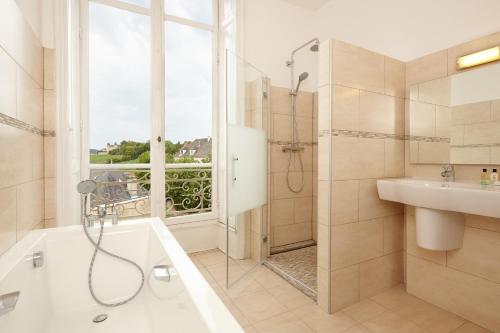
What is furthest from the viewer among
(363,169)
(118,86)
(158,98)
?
(158,98)

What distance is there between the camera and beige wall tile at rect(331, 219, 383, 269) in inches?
72.1

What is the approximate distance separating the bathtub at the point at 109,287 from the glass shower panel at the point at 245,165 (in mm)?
717

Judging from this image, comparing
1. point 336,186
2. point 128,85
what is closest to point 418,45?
point 336,186

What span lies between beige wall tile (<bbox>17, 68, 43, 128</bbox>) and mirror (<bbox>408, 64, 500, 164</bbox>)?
9.02 feet

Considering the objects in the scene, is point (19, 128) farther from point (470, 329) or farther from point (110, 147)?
point (470, 329)

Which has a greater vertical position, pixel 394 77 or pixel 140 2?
pixel 140 2

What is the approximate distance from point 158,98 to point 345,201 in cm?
210

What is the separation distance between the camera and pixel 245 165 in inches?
90.4

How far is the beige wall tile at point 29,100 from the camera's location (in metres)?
1.49

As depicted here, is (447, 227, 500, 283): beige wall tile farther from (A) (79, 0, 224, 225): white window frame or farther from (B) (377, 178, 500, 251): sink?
(A) (79, 0, 224, 225): white window frame

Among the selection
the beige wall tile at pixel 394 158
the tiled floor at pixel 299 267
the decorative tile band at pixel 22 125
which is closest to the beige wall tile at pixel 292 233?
the tiled floor at pixel 299 267

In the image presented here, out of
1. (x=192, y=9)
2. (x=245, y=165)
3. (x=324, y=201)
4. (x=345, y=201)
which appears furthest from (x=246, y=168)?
(x=192, y=9)

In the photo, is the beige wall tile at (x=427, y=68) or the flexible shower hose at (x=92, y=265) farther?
the beige wall tile at (x=427, y=68)

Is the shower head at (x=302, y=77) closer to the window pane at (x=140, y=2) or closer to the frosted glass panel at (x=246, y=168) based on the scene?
the frosted glass panel at (x=246, y=168)
